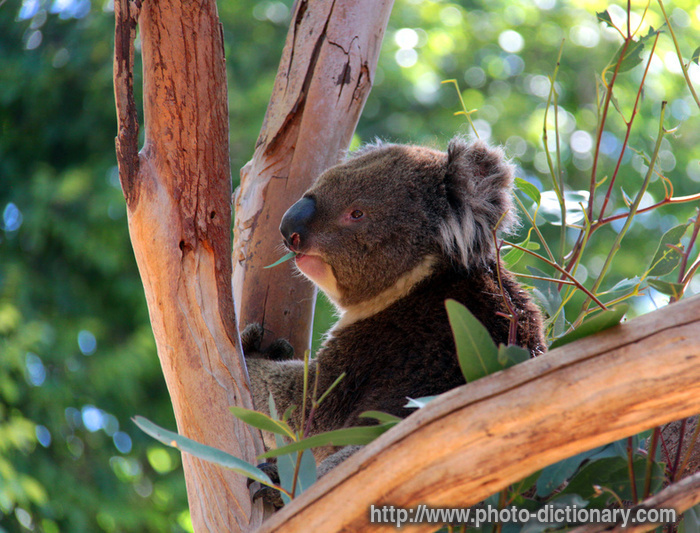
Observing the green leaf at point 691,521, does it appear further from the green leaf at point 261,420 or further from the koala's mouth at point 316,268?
the koala's mouth at point 316,268

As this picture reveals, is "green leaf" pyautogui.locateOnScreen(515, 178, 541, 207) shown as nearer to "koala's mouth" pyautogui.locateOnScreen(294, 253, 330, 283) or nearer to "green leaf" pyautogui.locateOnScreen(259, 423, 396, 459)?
"koala's mouth" pyautogui.locateOnScreen(294, 253, 330, 283)

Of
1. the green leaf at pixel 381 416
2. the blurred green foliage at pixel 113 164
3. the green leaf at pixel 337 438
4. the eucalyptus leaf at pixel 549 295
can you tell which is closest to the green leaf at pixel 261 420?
the green leaf at pixel 337 438

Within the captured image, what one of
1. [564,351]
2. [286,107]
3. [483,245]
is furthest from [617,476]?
[286,107]

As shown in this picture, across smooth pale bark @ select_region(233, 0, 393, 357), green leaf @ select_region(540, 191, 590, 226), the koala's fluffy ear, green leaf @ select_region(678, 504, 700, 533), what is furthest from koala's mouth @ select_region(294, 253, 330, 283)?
green leaf @ select_region(678, 504, 700, 533)

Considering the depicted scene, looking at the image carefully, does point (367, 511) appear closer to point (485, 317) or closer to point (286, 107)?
point (485, 317)

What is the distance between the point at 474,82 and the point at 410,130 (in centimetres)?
148

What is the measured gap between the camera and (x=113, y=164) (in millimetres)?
5777

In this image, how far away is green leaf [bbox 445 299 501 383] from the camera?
99 centimetres

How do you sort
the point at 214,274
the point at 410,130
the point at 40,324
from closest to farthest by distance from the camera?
the point at 214,274 → the point at 40,324 → the point at 410,130

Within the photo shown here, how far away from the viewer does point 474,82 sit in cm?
679

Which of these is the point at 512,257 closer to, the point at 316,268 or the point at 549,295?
the point at 549,295

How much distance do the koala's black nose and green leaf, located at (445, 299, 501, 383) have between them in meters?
1.01

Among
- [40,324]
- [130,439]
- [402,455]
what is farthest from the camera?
[130,439]

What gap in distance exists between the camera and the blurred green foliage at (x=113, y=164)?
5422 millimetres
